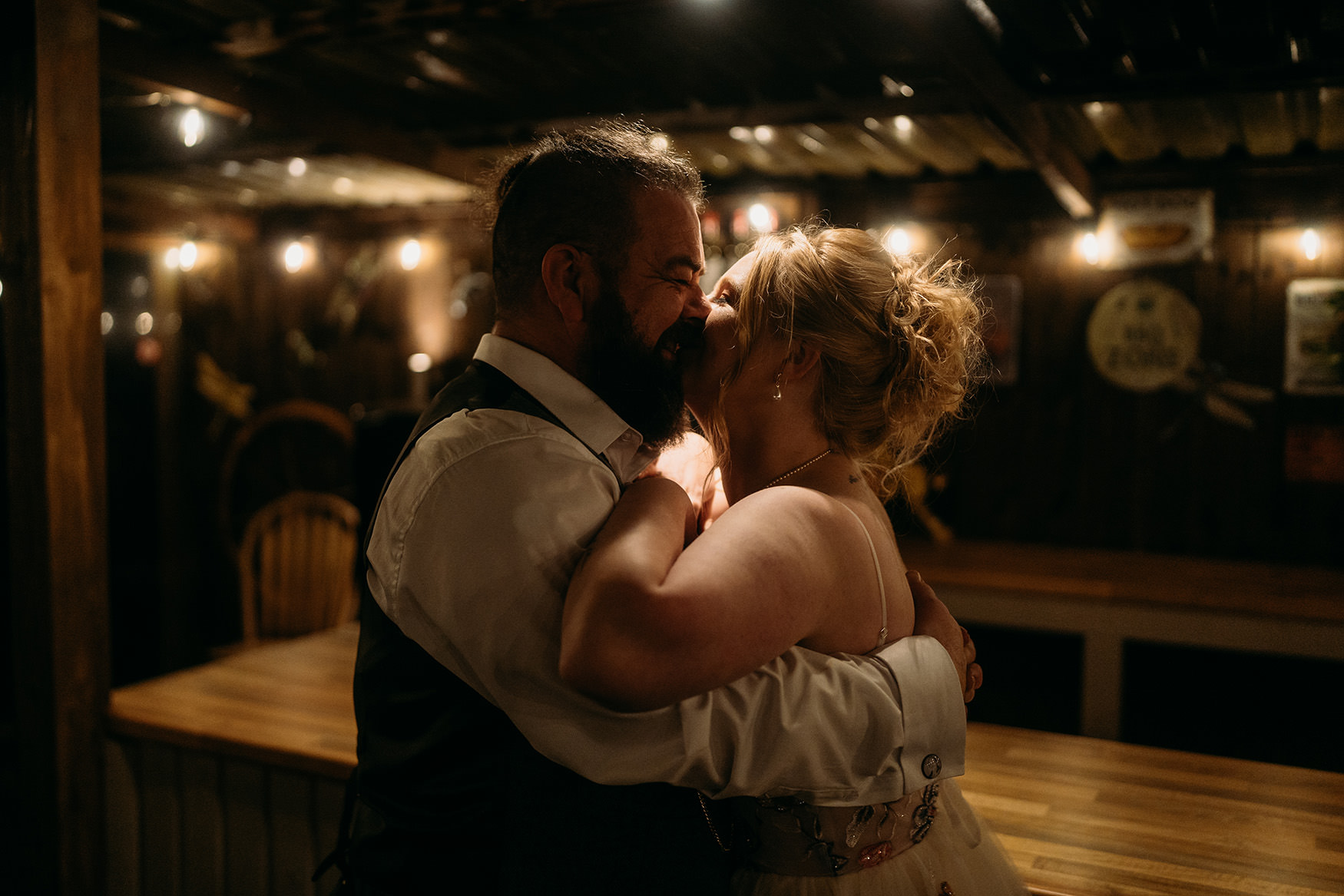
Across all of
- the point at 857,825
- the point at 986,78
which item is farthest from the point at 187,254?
the point at 857,825

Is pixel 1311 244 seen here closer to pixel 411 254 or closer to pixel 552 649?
pixel 552 649

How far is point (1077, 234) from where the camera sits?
5309 mm

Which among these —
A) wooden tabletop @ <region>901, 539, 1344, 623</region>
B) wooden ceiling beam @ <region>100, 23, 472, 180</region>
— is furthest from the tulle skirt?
wooden ceiling beam @ <region>100, 23, 472, 180</region>

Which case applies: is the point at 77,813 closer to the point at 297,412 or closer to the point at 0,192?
the point at 0,192

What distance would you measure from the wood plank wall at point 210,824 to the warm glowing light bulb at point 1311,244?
5.08 metres

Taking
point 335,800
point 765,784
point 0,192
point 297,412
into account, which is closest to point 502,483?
point 765,784

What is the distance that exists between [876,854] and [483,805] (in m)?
0.62

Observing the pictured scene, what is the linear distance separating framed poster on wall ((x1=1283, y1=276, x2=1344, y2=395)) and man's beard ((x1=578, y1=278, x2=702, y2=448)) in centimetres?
468

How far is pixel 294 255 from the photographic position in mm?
6895

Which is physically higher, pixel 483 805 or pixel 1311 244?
pixel 1311 244

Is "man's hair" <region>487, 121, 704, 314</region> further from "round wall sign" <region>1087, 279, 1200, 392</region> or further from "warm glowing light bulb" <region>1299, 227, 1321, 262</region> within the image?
"warm glowing light bulb" <region>1299, 227, 1321, 262</region>

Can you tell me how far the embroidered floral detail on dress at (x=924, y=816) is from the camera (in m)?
1.54

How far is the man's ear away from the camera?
140 cm

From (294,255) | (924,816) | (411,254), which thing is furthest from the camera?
(294,255)
